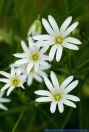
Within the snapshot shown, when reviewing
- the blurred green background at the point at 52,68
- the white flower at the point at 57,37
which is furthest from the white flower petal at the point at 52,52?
the blurred green background at the point at 52,68

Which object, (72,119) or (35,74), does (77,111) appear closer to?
(72,119)

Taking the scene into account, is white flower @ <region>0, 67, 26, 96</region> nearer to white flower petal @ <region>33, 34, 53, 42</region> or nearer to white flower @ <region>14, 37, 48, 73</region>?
white flower @ <region>14, 37, 48, 73</region>

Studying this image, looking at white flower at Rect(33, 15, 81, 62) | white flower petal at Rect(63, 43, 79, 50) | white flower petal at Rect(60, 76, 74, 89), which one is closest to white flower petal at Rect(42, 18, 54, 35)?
white flower at Rect(33, 15, 81, 62)

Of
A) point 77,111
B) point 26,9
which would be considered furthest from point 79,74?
point 26,9

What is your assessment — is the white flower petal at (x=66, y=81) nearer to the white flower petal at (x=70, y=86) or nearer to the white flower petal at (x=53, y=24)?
the white flower petal at (x=70, y=86)

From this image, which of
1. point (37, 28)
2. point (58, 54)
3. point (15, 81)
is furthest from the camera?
point (37, 28)

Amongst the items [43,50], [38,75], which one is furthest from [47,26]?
[38,75]

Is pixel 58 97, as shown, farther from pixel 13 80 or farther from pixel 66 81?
pixel 13 80
